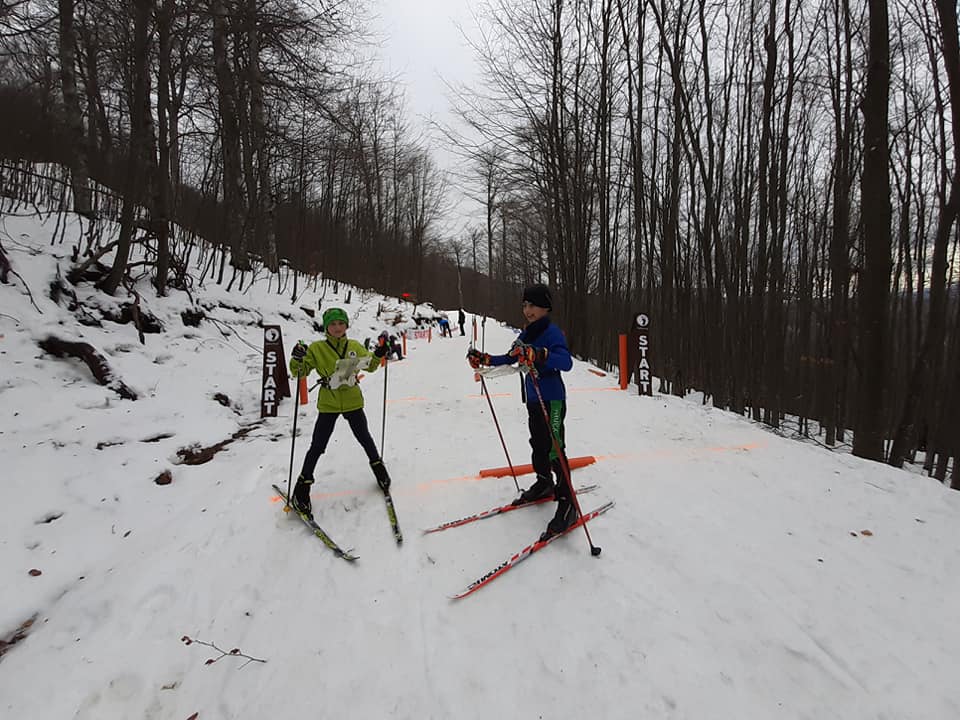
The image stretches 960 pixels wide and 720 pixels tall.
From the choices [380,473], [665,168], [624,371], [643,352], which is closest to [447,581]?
[380,473]

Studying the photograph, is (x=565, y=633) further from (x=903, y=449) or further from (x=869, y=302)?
(x=903, y=449)

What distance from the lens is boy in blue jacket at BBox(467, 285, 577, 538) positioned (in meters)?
3.28

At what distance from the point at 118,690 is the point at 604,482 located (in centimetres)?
370

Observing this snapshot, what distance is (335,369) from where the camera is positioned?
3938 millimetres

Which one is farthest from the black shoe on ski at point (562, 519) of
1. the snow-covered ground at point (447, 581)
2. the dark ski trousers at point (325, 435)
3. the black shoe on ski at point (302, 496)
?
the black shoe on ski at point (302, 496)

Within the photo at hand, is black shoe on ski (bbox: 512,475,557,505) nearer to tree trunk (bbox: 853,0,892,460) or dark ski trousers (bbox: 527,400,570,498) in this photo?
dark ski trousers (bbox: 527,400,570,498)

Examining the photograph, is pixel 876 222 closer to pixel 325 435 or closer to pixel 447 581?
pixel 447 581

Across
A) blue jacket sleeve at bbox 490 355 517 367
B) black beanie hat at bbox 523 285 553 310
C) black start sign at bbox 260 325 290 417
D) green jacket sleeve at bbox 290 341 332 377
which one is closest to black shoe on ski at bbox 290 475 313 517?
green jacket sleeve at bbox 290 341 332 377

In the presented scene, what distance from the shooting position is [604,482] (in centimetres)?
412

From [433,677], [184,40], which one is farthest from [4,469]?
[184,40]

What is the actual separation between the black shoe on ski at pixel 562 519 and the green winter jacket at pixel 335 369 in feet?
6.91

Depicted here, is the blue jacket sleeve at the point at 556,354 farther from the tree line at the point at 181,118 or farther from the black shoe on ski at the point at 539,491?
the tree line at the point at 181,118

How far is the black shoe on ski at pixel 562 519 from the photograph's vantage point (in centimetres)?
316

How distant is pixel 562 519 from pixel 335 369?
242cm
